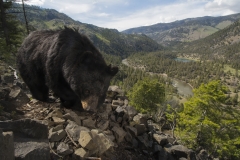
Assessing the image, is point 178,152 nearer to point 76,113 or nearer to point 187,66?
point 76,113

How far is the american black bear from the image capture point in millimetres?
4918

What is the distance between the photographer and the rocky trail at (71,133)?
3.71 meters

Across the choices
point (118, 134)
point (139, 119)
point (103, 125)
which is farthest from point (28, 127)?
point (139, 119)

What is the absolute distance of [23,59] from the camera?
6496 mm

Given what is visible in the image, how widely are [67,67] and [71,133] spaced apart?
1886mm

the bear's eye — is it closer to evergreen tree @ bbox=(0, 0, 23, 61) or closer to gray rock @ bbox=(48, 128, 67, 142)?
gray rock @ bbox=(48, 128, 67, 142)

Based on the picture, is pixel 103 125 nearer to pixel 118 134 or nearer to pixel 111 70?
pixel 118 134

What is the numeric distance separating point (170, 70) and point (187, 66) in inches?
753

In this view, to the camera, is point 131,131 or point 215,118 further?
point 215,118

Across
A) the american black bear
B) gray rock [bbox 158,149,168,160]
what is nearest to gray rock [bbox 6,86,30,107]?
the american black bear

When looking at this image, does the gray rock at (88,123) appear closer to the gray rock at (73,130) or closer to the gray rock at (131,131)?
the gray rock at (73,130)

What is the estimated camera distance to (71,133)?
17.3 feet

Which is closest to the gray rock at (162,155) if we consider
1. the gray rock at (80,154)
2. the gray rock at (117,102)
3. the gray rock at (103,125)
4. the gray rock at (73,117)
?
the gray rock at (117,102)

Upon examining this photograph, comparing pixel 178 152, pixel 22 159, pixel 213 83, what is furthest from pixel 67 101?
pixel 213 83
